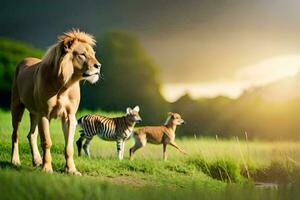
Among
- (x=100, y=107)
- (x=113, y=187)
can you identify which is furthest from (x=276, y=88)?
(x=113, y=187)

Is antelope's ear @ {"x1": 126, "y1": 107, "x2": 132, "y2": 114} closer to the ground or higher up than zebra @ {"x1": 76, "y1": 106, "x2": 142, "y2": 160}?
higher up

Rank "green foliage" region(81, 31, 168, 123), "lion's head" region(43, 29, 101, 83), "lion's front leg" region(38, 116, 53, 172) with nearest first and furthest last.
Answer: "lion's head" region(43, 29, 101, 83) < "lion's front leg" region(38, 116, 53, 172) < "green foliage" region(81, 31, 168, 123)

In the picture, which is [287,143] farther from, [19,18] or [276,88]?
[19,18]

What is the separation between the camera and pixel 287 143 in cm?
455

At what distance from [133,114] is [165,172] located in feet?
1.63

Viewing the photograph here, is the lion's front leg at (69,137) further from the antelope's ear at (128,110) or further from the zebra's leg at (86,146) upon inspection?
the antelope's ear at (128,110)

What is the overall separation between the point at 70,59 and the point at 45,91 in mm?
197

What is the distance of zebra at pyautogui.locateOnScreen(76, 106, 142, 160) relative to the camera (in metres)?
4.46

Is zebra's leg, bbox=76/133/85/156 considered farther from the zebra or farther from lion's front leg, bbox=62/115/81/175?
lion's front leg, bbox=62/115/81/175

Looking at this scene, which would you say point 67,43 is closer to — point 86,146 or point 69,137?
point 69,137

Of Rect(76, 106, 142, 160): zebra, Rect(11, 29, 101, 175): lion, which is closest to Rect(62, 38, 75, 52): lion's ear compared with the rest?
Rect(11, 29, 101, 175): lion

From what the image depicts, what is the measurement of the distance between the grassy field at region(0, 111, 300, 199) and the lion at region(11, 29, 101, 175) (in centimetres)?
18

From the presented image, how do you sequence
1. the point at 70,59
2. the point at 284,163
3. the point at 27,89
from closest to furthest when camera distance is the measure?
the point at 70,59 < the point at 27,89 < the point at 284,163

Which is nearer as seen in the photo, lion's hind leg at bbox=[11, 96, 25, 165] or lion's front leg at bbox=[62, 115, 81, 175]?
lion's front leg at bbox=[62, 115, 81, 175]
